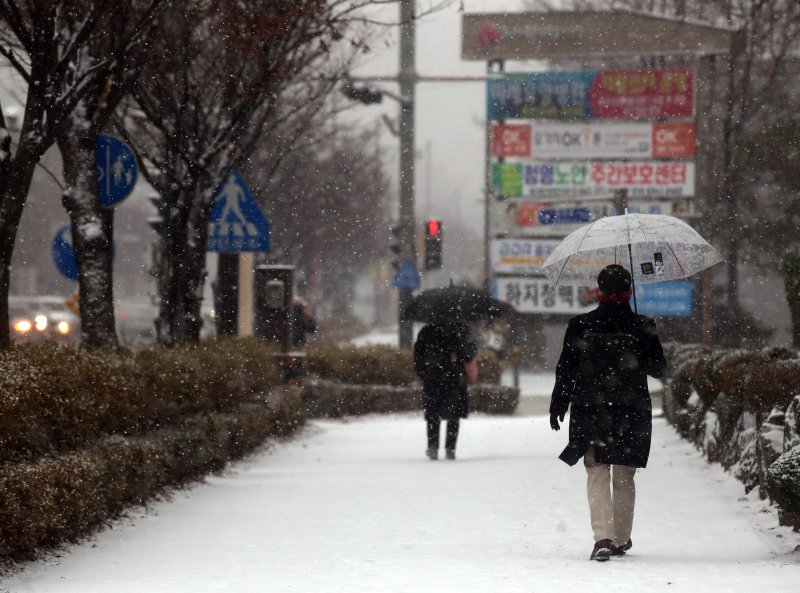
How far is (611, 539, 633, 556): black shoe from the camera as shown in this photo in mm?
6949

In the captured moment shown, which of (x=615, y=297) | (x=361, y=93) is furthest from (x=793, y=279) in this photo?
(x=361, y=93)

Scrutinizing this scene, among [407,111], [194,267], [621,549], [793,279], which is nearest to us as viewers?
[621,549]

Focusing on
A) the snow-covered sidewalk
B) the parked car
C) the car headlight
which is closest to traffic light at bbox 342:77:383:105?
the parked car

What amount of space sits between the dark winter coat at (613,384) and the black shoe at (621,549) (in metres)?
0.46

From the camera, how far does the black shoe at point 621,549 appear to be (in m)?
6.95

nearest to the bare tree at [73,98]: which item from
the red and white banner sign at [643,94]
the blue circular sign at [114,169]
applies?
the blue circular sign at [114,169]

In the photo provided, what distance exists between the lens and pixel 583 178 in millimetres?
31078

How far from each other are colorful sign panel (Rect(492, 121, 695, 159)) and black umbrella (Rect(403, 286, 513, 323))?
17368 mm

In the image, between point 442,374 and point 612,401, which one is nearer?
point 612,401

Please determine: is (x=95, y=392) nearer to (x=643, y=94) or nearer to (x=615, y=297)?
(x=615, y=297)

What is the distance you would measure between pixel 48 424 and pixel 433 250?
1849 centimetres

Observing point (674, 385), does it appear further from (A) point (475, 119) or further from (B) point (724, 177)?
(A) point (475, 119)

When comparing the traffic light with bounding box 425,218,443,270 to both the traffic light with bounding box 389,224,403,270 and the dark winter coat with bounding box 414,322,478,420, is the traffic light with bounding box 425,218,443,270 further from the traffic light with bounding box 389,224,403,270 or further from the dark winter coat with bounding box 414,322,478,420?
the dark winter coat with bounding box 414,322,478,420

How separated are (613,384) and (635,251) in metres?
2.09
